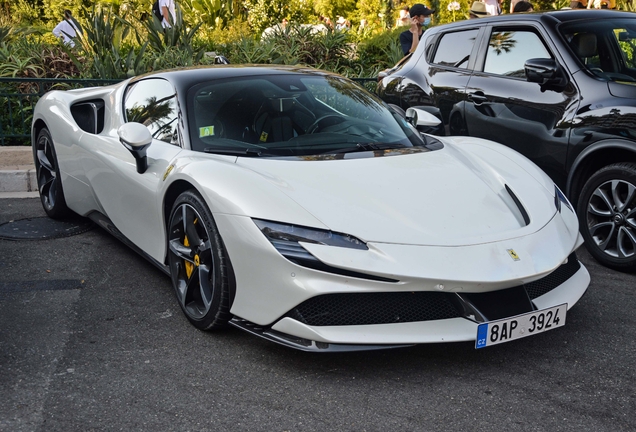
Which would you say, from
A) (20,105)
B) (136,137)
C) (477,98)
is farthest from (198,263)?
(20,105)

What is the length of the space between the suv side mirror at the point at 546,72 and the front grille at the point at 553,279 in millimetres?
1755

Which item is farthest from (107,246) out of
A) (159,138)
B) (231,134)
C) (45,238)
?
(231,134)

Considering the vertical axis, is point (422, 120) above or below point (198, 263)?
above

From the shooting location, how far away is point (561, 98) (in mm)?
5051

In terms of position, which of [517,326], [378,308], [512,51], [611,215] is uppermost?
[512,51]

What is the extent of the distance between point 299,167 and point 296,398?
3.80ft

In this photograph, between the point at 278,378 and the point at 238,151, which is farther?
the point at 238,151

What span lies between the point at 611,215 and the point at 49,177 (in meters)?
4.15

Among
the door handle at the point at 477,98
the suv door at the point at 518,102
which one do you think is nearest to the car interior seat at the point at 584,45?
the suv door at the point at 518,102

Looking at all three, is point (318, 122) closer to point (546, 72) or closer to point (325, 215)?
point (325, 215)

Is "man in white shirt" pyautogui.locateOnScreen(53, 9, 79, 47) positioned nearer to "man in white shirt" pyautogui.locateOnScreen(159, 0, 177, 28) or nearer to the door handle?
"man in white shirt" pyautogui.locateOnScreen(159, 0, 177, 28)

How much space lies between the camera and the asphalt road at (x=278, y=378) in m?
2.89

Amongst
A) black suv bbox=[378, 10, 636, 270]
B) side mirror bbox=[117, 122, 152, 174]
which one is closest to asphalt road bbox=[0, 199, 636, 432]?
black suv bbox=[378, 10, 636, 270]

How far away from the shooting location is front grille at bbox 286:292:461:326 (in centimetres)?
314
